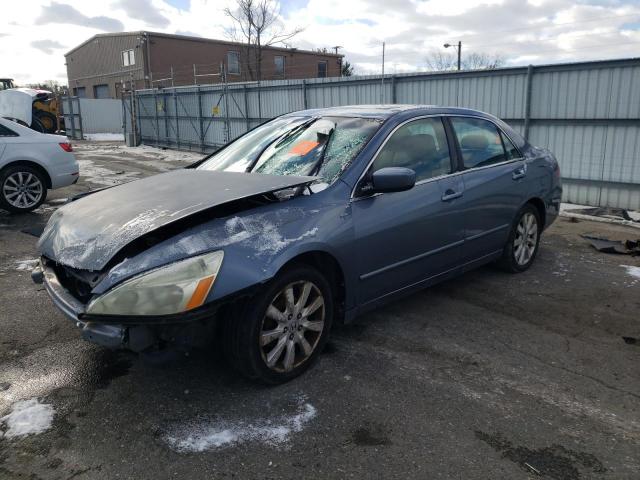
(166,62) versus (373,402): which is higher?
(166,62)

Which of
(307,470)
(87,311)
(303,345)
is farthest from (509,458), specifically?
(87,311)

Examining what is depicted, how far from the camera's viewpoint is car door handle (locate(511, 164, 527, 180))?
489 cm

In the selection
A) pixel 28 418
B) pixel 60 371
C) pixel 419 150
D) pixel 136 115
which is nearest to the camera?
pixel 28 418

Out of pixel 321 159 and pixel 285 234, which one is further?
pixel 321 159

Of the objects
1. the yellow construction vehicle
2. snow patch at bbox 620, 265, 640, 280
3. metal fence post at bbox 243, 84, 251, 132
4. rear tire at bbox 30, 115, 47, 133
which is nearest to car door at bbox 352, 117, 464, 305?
snow patch at bbox 620, 265, 640, 280

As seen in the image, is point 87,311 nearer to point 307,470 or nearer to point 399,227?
point 307,470

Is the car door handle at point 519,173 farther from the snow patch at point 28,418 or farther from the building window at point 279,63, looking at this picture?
the building window at point 279,63

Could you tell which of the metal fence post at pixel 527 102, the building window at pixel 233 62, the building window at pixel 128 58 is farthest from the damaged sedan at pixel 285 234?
the building window at pixel 233 62

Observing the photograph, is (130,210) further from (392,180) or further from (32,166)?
(32,166)

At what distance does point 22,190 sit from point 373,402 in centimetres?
728

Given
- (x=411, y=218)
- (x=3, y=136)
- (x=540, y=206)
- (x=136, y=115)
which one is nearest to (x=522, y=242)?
(x=540, y=206)

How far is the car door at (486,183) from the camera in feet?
14.4

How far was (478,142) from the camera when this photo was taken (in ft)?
15.2

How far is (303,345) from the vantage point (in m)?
3.23
